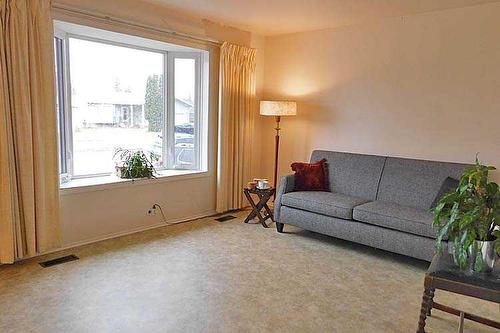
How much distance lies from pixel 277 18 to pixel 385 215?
2.41m

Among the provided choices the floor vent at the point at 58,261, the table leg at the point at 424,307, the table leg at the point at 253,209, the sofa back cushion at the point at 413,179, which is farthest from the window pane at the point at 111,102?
the table leg at the point at 424,307

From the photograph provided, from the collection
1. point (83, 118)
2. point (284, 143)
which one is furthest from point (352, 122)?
point (83, 118)

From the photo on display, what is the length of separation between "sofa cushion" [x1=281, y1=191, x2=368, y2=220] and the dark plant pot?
1.61 metres

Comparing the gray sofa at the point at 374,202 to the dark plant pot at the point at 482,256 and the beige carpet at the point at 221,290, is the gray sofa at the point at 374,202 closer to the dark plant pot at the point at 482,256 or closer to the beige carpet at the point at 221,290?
the beige carpet at the point at 221,290

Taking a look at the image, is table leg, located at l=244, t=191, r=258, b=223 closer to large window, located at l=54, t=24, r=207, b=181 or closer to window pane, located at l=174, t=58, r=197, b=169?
large window, located at l=54, t=24, r=207, b=181

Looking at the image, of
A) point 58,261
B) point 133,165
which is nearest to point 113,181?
point 133,165

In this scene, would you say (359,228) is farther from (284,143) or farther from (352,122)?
(284,143)

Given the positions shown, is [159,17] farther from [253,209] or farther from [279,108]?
[253,209]

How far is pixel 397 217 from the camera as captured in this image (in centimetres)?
334

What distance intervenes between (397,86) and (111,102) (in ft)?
10.3

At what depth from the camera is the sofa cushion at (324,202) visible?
12.1ft

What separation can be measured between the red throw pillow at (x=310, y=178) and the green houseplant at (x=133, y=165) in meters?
1.61

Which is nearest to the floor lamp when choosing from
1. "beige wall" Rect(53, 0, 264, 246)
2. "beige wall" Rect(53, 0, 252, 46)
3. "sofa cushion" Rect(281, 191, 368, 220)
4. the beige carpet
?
"beige wall" Rect(53, 0, 264, 246)

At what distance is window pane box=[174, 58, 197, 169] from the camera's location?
4.71 metres
